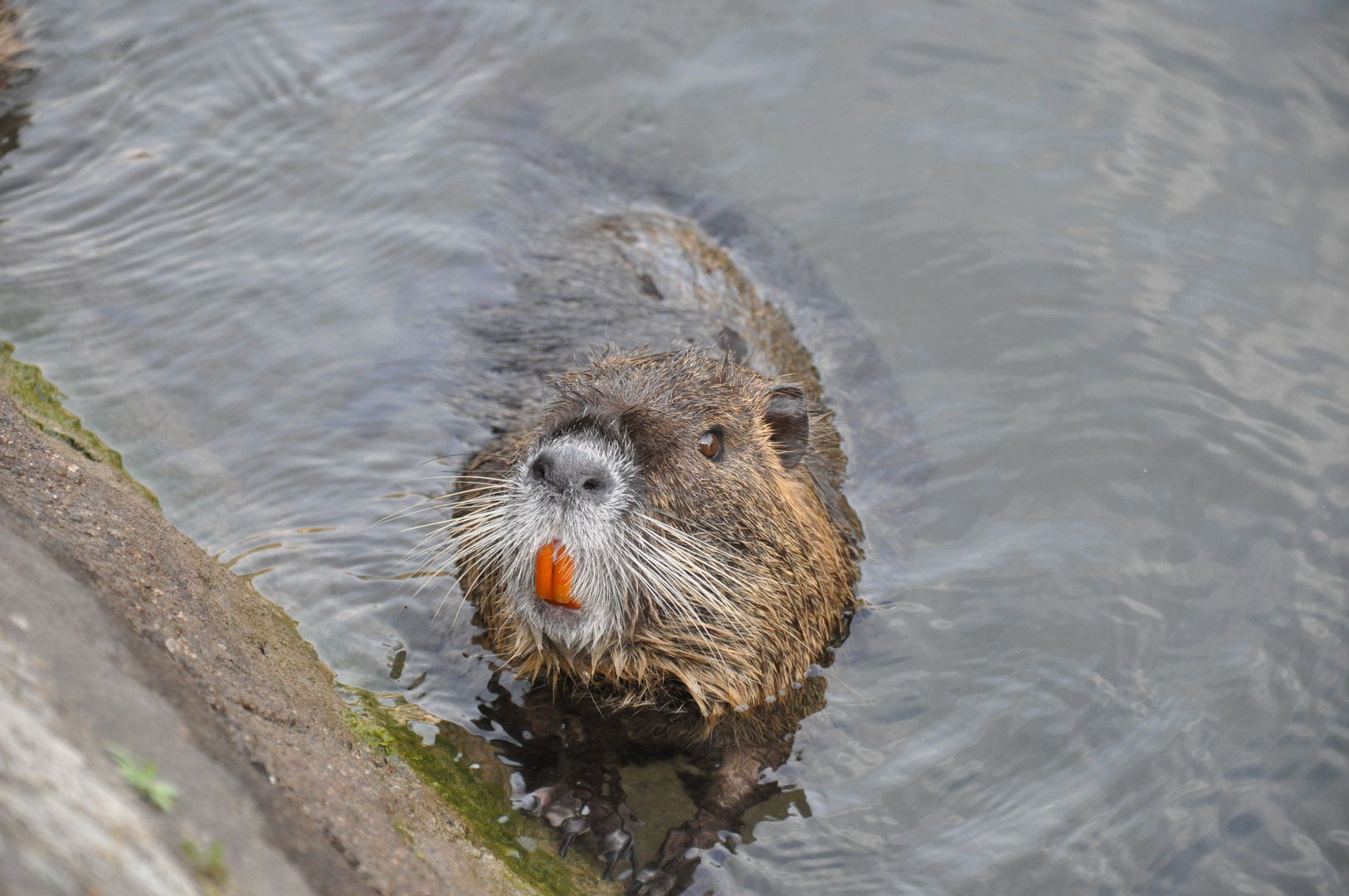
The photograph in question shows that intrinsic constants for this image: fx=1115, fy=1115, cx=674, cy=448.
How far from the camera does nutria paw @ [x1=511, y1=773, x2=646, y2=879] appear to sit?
2.80 meters

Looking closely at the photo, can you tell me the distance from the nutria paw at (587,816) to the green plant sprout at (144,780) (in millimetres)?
1463

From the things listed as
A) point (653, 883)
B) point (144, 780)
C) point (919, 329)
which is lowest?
point (653, 883)

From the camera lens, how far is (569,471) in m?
2.59

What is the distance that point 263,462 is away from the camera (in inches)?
152

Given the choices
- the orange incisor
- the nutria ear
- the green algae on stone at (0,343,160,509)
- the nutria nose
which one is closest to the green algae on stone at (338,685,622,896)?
the orange incisor

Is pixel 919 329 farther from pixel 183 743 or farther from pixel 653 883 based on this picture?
pixel 183 743

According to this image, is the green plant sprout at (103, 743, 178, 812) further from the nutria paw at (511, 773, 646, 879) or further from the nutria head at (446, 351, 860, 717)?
the nutria paw at (511, 773, 646, 879)

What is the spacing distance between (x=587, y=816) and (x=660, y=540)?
2.45 feet

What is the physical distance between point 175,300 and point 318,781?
3.00 metres

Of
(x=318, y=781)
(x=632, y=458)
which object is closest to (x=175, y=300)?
(x=632, y=458)

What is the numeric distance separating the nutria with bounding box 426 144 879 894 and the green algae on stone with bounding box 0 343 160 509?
1.07m

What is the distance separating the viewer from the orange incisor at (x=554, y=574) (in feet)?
8.70

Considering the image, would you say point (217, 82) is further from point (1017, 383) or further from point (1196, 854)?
point (1196, 854)

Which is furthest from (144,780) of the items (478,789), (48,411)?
(48,411)
